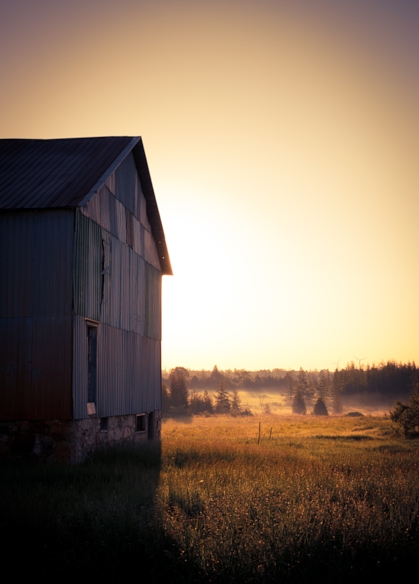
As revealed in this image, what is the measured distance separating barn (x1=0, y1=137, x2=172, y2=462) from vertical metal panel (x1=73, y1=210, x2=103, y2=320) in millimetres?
28

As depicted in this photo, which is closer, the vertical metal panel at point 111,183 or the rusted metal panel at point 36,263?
the rusted metal panel at point 36,263

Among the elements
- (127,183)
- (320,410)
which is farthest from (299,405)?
(127,183)

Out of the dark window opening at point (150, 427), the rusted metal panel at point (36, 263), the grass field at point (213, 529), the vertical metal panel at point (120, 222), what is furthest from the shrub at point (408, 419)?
the rusted metal panel at point (36, 263)

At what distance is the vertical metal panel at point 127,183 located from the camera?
20906 mm

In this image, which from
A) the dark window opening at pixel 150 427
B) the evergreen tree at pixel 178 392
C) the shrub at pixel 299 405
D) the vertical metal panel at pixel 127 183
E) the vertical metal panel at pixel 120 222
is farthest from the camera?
the shrub at pixel 299 405

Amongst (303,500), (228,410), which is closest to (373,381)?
(228,410)

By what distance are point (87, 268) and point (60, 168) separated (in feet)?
12.2

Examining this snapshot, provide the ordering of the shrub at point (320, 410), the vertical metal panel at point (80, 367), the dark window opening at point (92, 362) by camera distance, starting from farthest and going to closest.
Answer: the shrub at point (320, 410), the dark window opening at point (92, 362), the vertical metal panel at point (80, 367)

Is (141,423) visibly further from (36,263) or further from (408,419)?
(408,419)

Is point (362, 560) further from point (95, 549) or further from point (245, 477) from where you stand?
point (245, 477)

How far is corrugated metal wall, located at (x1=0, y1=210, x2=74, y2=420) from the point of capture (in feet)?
53.4

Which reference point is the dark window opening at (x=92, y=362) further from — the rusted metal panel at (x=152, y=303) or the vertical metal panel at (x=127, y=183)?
the rusted metal panel at (x=152, y=303)

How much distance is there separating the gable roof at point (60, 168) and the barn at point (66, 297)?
3cm

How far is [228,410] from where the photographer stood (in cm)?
10831
